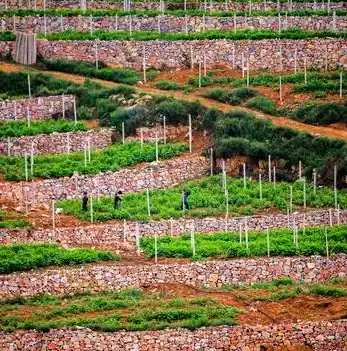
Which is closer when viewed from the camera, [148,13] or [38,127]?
[38,127]

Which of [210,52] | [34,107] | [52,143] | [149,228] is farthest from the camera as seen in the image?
[210,52]

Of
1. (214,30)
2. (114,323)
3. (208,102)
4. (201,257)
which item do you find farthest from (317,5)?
(114,323)

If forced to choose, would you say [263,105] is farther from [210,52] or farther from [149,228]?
[149,228]

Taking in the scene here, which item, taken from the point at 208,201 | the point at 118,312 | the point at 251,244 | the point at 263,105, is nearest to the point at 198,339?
the point at 118,312

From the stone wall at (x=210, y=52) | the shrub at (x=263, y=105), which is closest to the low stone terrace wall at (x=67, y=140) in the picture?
the shrub at (x=263, y=105)

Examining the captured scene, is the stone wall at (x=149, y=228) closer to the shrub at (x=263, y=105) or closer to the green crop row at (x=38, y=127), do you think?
the green crop row at (x=38, y=127)

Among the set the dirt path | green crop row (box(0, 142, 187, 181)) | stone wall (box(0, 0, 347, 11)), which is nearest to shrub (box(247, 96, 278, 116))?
the dirt path

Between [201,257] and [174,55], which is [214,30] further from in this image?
[201,257]
